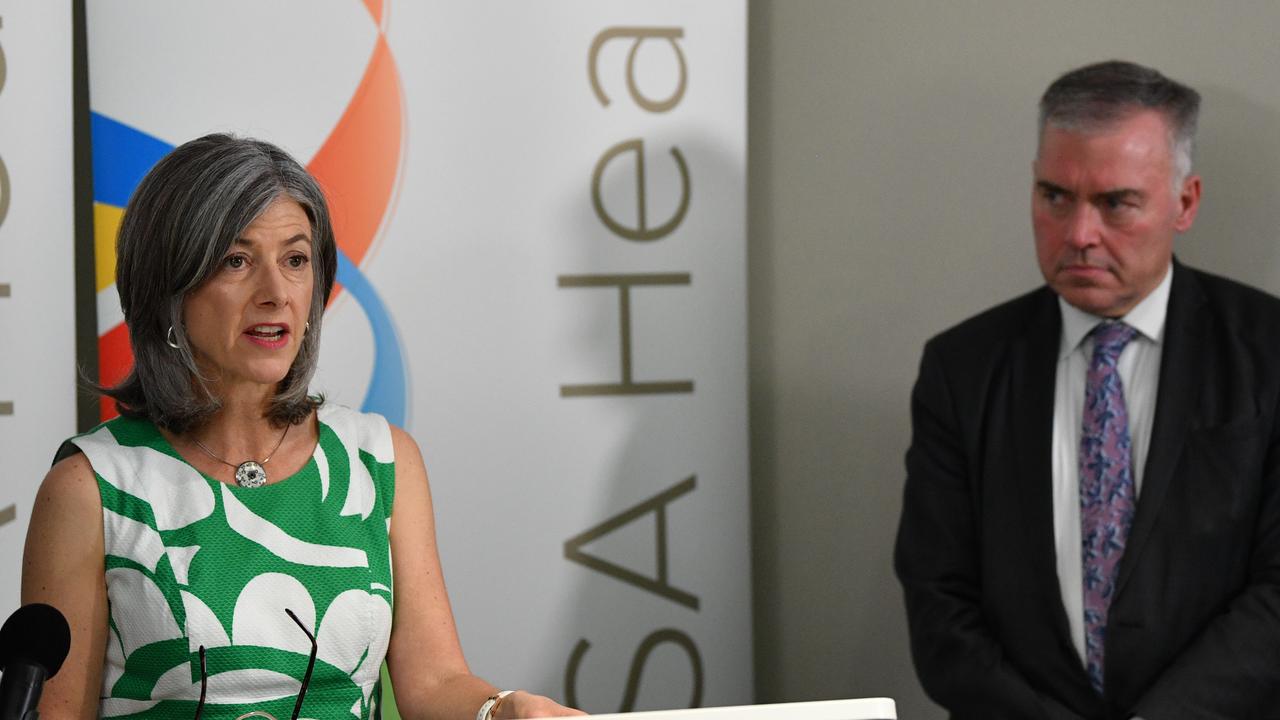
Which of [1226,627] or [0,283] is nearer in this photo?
[1226,627]

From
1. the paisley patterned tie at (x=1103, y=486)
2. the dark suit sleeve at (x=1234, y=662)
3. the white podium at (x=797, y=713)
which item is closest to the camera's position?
the white podium at (x=797, y=713)

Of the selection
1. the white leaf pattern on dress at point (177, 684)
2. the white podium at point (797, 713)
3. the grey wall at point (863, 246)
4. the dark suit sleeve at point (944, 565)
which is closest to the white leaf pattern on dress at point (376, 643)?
the white leaf pattern on dress at point (177, 684)

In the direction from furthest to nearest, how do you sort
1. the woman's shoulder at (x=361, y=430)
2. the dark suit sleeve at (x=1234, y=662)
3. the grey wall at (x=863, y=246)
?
1. the grey wall at (x=863, y=246)
2. the dark suit sleeve at (x=1234, y=662)
3. the woman's shoulder at (x=361, y=430)

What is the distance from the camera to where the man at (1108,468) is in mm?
2367

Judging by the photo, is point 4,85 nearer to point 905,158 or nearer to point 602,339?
point 602,339

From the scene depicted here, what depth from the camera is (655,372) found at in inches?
116

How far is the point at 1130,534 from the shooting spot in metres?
2.39

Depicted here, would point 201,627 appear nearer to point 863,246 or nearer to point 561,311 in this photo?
point 561,311

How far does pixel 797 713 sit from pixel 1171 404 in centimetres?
160

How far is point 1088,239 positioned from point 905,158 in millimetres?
692

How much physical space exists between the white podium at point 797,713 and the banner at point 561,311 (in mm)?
1841

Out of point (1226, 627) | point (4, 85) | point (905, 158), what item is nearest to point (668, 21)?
point (905, 158)

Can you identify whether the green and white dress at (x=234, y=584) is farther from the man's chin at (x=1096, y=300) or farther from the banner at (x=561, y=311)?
the man's chin at (x=1096, y=300)

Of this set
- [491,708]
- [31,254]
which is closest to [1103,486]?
[491,708]
